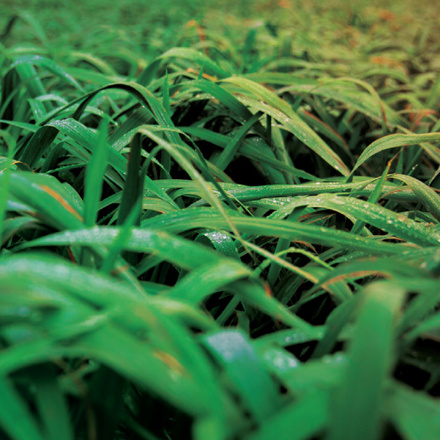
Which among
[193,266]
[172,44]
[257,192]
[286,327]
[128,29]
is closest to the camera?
[193,266]

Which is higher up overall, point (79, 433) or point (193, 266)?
point (193, 266)

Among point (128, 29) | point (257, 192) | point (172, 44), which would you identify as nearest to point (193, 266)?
point (257, 192)

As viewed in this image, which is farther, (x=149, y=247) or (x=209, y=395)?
(x=149, y=247)

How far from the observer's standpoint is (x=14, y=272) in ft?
1.09

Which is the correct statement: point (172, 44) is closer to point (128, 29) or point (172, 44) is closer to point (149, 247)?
point (128, 29)

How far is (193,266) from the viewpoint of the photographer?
1.34 feet

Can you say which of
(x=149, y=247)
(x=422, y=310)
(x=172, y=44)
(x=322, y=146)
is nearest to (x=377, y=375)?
(x=422, y=310)

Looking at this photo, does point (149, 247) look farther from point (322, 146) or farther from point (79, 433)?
point (322, 146)

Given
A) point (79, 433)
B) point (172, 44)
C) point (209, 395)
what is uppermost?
point (172, 44)

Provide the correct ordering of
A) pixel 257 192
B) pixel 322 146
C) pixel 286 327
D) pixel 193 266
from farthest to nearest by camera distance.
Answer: pixel 322 146
pixel 257 192
pixel 286 327
pixel 193 266

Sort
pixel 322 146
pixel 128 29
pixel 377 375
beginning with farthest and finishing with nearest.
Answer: pixel 128 29, pixel 322 146, pixel 377 375

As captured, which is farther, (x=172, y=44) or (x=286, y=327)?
(x=172, y=44)

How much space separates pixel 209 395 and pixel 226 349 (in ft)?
0.14

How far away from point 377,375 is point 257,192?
0.42 meters
